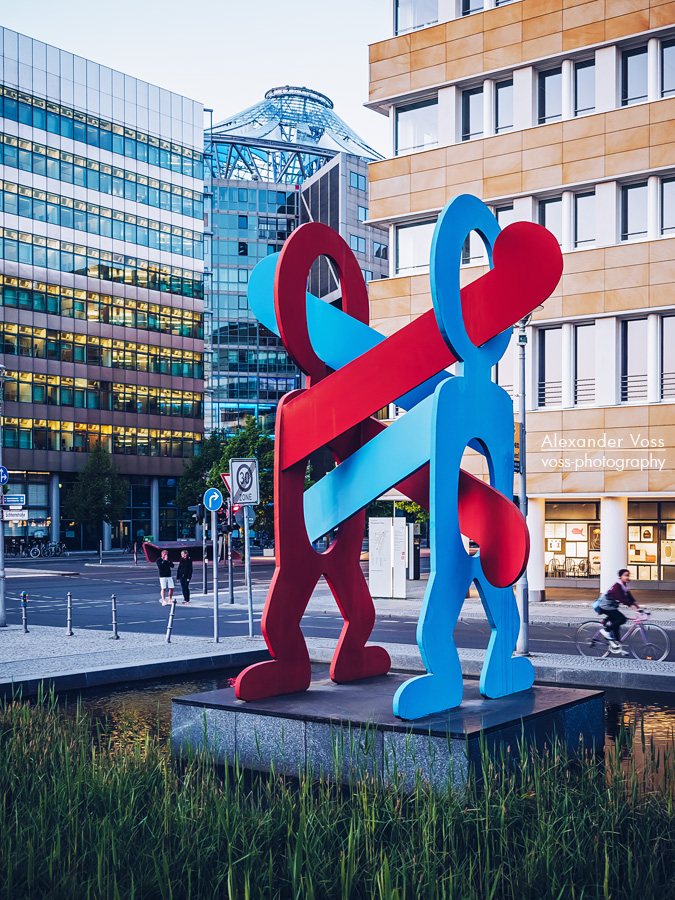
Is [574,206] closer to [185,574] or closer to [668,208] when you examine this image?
[668,208]

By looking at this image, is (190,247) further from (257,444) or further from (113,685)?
(113,685)

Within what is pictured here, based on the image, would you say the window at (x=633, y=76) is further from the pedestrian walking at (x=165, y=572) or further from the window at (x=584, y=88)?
the pedestrian walking at (x=165, y=572)

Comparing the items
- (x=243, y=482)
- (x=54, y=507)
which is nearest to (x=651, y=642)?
(x=243, y=482)

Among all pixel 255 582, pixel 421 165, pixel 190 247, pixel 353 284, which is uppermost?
pixel 190 247

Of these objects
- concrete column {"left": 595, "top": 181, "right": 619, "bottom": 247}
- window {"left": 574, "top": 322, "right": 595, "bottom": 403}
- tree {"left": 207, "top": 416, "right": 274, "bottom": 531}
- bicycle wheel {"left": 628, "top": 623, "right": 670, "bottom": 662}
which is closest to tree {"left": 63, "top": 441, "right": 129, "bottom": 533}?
tree {"left": 207, "top": 416, "right": 274, "bottom": 531}

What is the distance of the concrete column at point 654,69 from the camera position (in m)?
30.2

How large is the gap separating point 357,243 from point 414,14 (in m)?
54.2

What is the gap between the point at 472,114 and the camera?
34250 mm

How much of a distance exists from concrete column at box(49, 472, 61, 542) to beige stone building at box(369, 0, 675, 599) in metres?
46.4

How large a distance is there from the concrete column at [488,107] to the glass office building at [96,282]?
47.7m

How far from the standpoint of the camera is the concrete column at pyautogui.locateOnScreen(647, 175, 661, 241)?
99.0 feet

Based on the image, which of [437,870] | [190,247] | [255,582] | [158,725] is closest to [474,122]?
[255,582]

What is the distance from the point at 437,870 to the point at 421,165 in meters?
31.8

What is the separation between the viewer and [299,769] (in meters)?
9.01
